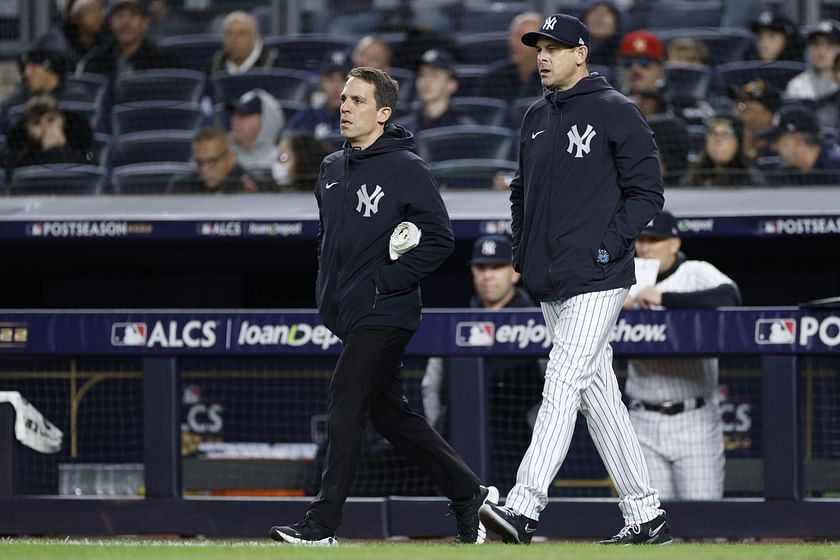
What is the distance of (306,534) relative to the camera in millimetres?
4078

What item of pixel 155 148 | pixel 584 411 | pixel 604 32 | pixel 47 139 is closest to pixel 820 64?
pixel 604 32

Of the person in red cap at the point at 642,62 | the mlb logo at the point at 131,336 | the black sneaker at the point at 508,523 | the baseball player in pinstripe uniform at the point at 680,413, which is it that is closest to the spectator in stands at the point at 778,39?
the person in red cap at the point at 642,62

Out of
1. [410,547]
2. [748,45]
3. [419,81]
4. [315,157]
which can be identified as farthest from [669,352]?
[748,45]

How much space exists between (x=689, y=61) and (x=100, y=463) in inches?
208

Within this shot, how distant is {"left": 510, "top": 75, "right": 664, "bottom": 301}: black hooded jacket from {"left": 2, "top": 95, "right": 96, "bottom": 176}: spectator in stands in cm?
552

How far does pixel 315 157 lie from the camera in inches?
320

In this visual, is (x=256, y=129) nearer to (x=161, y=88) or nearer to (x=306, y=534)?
(x=161, y=88)

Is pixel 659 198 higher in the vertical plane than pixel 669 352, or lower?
higher

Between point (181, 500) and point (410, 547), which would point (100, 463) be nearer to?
point (181, 500)

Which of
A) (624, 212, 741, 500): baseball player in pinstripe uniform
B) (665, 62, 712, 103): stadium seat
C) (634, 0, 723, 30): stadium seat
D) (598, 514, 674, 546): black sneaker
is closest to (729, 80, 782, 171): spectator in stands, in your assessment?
(665, 62, 712, 103): stadium seat

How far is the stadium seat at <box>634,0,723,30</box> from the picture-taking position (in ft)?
34.0

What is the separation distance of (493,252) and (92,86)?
4856 mm

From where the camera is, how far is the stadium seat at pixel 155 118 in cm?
956

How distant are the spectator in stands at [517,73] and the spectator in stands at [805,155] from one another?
190 centimetres
